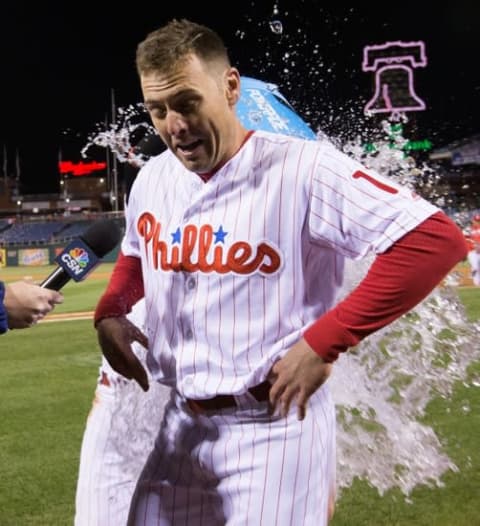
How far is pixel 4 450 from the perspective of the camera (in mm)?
4688

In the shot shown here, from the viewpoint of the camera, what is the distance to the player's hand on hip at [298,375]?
1.71m

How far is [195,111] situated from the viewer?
1829mm

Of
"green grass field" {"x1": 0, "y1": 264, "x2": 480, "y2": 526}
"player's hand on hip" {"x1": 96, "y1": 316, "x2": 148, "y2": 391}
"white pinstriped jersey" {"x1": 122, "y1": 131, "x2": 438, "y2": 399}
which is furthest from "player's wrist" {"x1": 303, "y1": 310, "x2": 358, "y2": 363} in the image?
"green grass field" {"x1": 0, "y1": 264, "x2": 480, "y2": 526}

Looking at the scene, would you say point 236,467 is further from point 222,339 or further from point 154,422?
point 154,422

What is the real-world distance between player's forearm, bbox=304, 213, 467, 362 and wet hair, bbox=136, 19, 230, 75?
68 cm

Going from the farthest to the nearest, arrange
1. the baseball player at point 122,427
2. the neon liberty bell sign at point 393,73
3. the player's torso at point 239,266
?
the neon liberty bell sign at point 393,73
the baseball player at point 122,427
the player's torso at point 239,266

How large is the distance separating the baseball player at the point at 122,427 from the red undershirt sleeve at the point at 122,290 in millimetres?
465

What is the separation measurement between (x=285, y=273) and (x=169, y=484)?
668 mm

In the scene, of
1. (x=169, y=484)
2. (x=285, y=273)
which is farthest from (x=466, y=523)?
(x=285, y=273)

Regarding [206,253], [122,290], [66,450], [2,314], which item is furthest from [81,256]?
[66,450]

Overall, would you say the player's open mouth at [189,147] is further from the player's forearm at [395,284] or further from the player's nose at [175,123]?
the player's forearm at [395,284]

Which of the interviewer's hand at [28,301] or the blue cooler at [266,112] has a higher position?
the blue cooler at [266,112]

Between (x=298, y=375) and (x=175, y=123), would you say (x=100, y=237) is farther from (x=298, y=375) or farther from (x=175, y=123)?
(x=298, y=375)

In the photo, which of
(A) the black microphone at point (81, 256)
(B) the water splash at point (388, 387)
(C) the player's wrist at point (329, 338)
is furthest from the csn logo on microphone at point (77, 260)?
(B) the water splash at point (388, 387)
